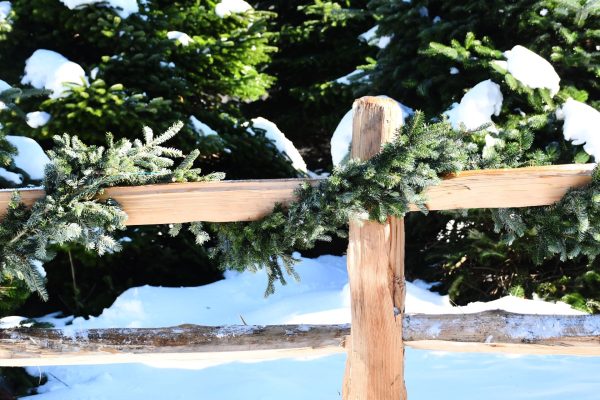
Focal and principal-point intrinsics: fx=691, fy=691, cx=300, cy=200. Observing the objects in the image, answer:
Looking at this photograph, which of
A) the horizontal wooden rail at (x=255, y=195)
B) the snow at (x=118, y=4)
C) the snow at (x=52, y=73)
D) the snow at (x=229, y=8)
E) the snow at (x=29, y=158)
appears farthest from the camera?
the snow at (x=229, y=8)

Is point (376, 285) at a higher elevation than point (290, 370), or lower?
higher

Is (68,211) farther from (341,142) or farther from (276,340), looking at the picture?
(341,142)

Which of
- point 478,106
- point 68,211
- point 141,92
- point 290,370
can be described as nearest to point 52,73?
point 141,92

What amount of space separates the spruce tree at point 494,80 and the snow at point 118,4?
6.80 feet

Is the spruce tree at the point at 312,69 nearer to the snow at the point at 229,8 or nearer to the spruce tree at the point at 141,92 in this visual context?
the snow at the point at 229,8

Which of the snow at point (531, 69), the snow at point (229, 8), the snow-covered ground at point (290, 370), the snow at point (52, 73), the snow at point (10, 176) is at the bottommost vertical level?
the snow-covered ground at point (290, 370)

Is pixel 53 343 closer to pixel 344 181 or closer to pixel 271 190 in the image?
pixel 271 190

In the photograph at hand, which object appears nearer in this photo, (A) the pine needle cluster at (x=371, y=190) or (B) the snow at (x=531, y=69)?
(A) the pine needle cluster at (x=371, y=190)

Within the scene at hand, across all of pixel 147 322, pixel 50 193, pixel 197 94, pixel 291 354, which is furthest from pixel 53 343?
pixel 197 94

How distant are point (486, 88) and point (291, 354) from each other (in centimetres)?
277

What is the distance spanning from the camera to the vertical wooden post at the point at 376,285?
284 centimetres

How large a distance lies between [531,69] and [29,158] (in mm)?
3430

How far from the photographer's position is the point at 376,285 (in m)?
2.86

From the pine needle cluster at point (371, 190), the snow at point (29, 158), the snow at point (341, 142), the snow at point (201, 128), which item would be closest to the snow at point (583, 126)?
the snow at point (341, 142)
